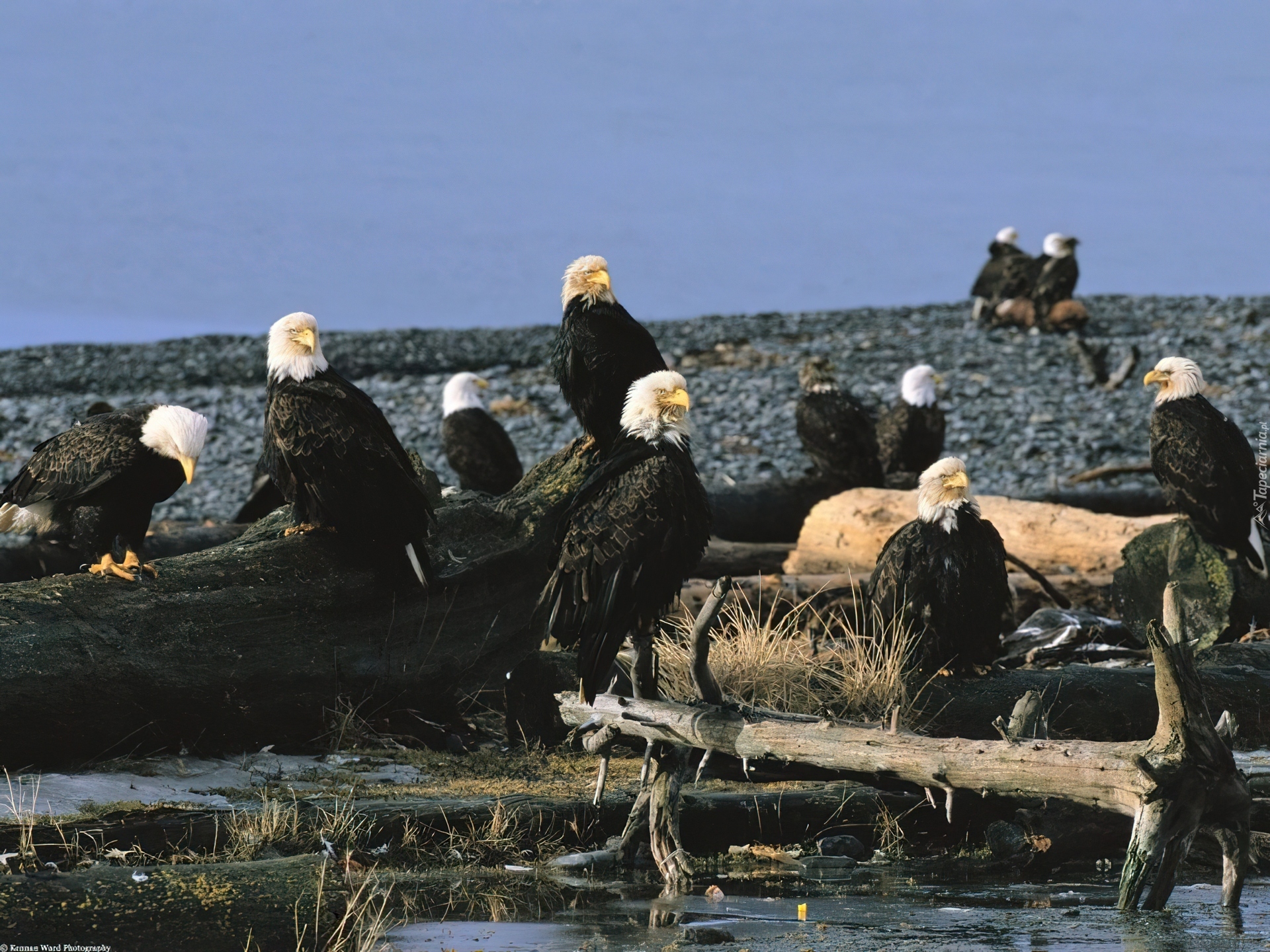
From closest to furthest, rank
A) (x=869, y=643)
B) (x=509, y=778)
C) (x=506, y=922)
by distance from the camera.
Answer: (x=506, y=922), (x=509, y=778), (x=869, y=643)

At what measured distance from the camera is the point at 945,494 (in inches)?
291

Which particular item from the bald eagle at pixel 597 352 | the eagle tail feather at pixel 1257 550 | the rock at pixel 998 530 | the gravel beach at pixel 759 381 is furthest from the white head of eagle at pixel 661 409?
the gravel beach at pixel 759 381

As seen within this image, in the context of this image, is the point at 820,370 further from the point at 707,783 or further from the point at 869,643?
the point at 707,783

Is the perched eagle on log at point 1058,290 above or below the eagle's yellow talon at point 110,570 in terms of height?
above

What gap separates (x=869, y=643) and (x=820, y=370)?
6681 millimetres

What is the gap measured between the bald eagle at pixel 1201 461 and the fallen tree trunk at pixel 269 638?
3863mm

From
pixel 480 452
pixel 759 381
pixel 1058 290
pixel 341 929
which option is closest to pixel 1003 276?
pixel 1058 290

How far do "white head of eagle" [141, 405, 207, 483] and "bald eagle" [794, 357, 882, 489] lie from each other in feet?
25.5

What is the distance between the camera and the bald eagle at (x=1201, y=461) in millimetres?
8906

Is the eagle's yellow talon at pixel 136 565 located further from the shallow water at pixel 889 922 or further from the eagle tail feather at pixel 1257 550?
the eagle tail feather at pixel 1257 550

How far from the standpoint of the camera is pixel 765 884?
557 centimetres

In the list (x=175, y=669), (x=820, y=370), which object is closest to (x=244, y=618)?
(x=175, y=669)

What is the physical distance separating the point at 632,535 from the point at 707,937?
1669mm

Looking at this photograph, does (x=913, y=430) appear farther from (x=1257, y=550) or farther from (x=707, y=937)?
(x=707, y=937)
